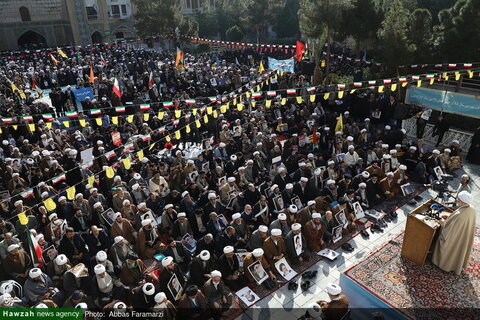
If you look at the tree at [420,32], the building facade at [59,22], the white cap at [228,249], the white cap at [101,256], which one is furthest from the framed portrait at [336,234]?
the building facade at [59,22]

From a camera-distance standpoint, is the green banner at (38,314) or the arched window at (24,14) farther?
the arched window at (24,14)

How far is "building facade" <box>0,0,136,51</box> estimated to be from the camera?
41122 millimetres

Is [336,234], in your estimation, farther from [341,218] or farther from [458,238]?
[458,238]

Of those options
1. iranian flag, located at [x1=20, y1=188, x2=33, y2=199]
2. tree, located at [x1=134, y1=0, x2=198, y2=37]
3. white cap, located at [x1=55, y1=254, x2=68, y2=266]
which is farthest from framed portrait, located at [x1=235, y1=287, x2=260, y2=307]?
tree, located at [x1=134, y1=0, x2=198, y2=37]

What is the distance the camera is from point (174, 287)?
22.8 feet

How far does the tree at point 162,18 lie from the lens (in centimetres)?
3716

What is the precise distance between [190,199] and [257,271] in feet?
9.39

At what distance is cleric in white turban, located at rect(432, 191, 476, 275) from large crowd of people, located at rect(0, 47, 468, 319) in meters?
2.20

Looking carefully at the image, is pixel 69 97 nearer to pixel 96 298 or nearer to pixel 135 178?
pixel 135 178

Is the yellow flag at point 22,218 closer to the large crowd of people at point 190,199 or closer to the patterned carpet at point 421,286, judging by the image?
the large crowd of people at point 190,199

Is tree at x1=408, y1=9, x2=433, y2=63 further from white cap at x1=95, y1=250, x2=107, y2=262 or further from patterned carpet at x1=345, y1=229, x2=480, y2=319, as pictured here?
white cap at x1=95, y1=250, x2=107, y2=262

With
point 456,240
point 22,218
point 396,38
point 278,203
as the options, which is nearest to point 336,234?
point 278,203

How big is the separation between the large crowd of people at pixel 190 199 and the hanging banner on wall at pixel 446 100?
74cm

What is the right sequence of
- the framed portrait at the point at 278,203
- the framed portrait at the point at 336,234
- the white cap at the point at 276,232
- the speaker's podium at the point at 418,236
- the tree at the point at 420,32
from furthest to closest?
the tree at the point at 420,32 < the framed portrait at the point at 278,203 < the framed portrait at the point at 336,234 < the white cap at the point at 276,232 < the speaker's podium at the point at 418,236
